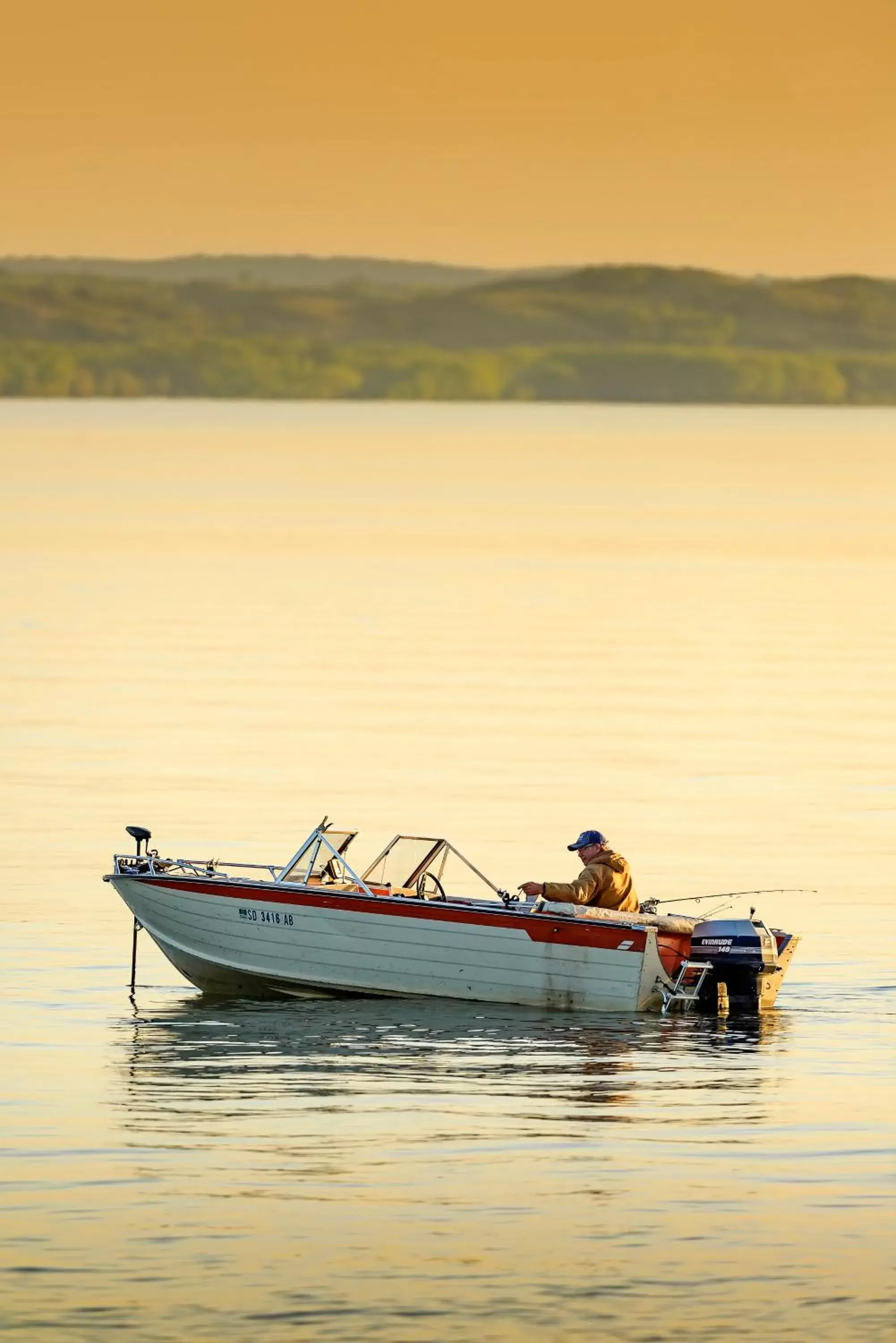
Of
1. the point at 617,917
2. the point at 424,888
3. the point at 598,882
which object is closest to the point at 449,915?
the point at 424,888

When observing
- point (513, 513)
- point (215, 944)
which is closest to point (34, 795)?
point (215, 944)

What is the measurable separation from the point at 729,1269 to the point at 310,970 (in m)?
9.54

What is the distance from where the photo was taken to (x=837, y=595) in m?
84.4

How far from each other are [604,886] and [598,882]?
0.07 metres

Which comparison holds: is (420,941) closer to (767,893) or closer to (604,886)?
(604,886)

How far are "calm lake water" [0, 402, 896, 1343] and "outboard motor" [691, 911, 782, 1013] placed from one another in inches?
14.8

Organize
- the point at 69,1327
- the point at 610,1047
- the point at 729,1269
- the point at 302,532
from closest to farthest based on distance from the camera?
the point at 69,1327 → the point at 729,1269 → the point at 610,1047 → the point at 302,532

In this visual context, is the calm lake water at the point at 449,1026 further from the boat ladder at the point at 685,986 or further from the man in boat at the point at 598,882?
the man in boat at the point at 598,882

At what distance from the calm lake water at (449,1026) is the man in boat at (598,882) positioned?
3.65ft

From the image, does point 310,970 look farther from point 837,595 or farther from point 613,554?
point 613,554

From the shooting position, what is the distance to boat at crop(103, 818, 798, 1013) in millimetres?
25500

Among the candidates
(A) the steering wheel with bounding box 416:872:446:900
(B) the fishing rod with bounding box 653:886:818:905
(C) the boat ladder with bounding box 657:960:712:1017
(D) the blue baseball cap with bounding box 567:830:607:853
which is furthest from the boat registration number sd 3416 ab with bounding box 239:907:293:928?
(B) the fishing rod with bounding box 653:886:818:905

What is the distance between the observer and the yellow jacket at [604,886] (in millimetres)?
25469

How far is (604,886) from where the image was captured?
2566 centimetres
